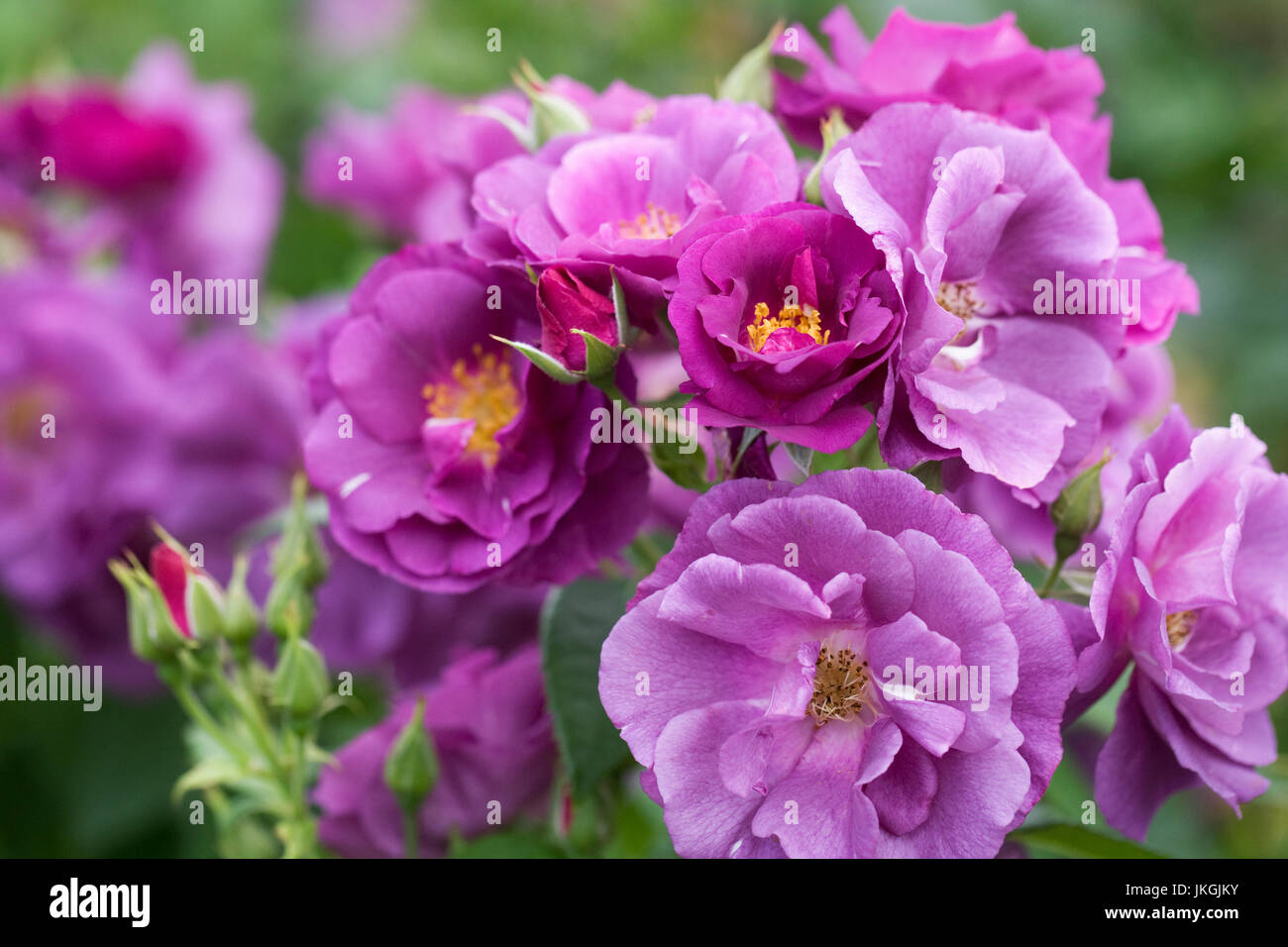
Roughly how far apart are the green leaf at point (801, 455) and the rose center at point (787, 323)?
6cm

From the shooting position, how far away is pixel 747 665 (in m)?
0.72

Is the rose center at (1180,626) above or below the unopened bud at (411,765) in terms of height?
above

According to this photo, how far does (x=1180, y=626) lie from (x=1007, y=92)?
0.37m

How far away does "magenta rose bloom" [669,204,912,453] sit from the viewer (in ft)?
2.22

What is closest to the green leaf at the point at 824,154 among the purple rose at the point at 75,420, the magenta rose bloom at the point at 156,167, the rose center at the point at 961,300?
the rose center at the point at 961,300

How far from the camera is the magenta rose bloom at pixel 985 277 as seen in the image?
2.24ft

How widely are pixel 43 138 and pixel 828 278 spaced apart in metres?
1.14

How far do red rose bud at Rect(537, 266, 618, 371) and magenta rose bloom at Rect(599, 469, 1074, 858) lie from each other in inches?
4.3

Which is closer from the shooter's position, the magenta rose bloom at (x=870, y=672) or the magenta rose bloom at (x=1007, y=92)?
the magenta rose bloom at (x=870, y=672)

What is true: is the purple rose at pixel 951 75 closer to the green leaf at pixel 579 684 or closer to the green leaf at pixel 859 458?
the green leaf at pixel 859 458

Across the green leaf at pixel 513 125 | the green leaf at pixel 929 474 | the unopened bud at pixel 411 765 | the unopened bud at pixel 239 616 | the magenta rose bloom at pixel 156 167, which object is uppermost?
the magenta rose bloom at pixel 156 167

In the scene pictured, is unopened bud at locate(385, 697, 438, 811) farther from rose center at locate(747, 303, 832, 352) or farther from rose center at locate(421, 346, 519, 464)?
rose center at locate(747, 303, 832, 352)

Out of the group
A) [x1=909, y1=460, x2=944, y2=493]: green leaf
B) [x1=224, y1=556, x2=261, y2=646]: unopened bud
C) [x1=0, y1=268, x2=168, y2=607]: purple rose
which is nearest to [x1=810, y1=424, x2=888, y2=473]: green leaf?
[x1=909, y1=460, x2=944, y2=493]: green leaf

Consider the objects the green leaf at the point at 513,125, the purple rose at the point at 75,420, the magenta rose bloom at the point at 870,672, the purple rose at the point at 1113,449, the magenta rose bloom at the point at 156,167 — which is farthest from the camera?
the magenta rose bloom at the point at 156,167
